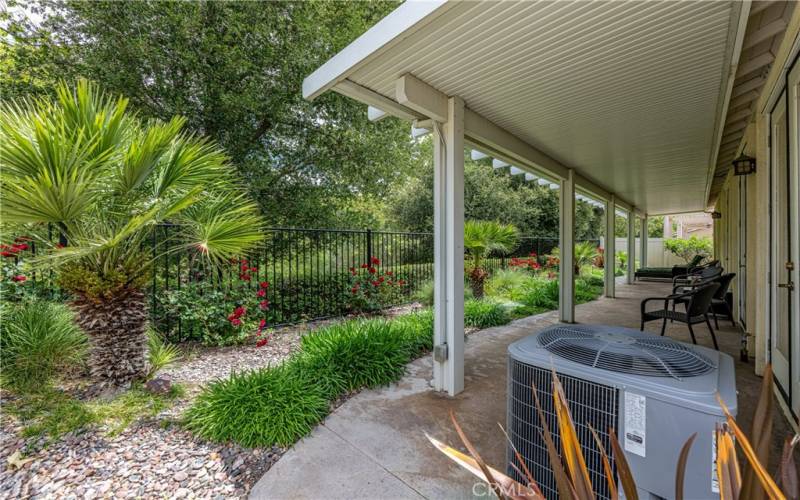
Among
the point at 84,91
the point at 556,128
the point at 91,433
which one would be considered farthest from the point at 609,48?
the point at 91,433

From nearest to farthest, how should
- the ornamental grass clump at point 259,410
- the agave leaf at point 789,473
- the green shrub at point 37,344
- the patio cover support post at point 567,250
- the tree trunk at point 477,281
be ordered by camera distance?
the agave leaf at point 789,473 → the ornamental grass clump at point 259,410 → the green shrub at point 37,344 → the patio cover support post at point 567,250 → the tree trunk at point 477,281

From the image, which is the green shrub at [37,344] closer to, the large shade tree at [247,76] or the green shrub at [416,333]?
the green shrub at [416,333]

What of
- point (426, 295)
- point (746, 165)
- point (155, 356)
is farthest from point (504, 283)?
point (155, 356)

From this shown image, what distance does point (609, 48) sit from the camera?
2.16m

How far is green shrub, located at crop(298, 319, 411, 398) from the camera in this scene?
2.86m

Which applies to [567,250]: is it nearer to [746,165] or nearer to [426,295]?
[746,165]

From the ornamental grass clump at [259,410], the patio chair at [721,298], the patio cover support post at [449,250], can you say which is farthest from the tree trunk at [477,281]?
the ornamental grass clump at [259,410]

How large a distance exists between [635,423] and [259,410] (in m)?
2.10

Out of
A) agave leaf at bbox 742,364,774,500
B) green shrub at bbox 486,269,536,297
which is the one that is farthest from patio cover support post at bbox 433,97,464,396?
green shrub at bbox 486,269,536,297

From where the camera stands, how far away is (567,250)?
5.34 metres

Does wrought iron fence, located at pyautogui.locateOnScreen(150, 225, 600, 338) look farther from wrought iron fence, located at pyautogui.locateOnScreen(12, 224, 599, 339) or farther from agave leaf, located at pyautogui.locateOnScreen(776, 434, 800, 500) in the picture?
agave leaf, located at pyautogui.locateOnScreen(776, 434, 800, 500)

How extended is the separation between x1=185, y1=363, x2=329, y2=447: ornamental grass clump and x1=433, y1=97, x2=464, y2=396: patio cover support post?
3.34ft

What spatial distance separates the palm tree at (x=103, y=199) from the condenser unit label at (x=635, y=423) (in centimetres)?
276

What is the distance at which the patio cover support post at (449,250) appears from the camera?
2877 millimetres
